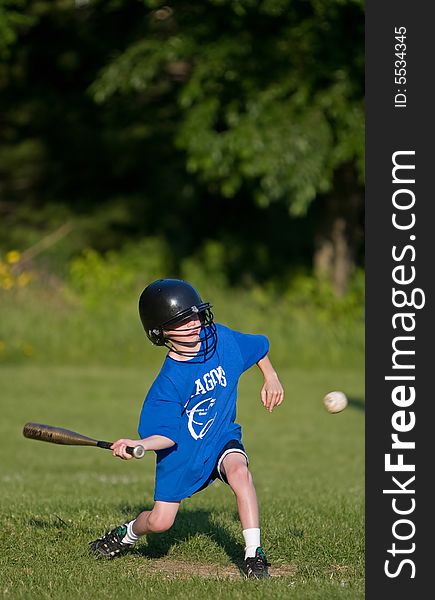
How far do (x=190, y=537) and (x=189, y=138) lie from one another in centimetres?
1464

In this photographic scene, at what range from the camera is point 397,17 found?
194 inches

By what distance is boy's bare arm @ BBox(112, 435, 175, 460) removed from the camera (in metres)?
6.02

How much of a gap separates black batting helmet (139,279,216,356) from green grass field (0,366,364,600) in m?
1.30

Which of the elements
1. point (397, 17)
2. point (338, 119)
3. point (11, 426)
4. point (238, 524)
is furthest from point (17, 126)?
point (397, 17)

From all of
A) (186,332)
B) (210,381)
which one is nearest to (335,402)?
(210,381)

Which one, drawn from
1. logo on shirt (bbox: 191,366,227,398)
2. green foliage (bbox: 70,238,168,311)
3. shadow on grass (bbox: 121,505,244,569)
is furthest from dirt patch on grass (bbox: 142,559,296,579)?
green foliage (bbox: 70,238,168,311)

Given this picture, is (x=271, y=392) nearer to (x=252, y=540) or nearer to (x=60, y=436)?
(x=252, y=540)

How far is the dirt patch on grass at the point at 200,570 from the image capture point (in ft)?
21.7

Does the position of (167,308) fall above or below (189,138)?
below

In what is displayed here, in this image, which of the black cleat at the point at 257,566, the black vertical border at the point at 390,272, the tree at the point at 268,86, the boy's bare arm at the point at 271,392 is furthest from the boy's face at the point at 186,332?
the tree at the point at 268,86

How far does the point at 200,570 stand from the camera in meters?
6.81

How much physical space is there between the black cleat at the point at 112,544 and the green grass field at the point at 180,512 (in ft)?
0.25

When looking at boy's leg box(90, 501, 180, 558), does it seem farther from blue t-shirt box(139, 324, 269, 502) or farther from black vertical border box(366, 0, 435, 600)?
black vertical border box(366, 0, 435, 600)

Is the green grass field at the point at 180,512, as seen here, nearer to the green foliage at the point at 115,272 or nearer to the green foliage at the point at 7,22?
the green foliage at the point at 115,272
